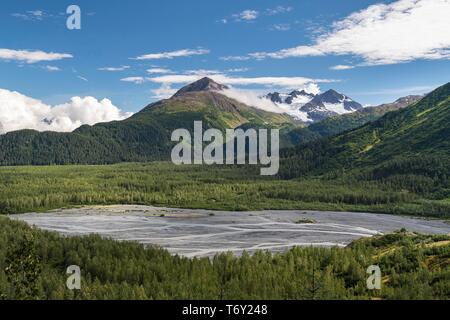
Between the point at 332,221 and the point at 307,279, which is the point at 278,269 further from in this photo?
the point at 332,221

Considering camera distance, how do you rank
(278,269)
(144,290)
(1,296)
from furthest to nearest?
(278,269)
(144,290)
(1,296)

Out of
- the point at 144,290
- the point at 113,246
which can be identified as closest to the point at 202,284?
the point at 144,290

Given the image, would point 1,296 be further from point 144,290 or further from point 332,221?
point 332,221
